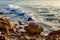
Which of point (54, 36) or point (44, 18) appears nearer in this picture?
point (54, 36)

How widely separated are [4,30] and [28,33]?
79 centimetres

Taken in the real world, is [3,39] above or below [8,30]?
above

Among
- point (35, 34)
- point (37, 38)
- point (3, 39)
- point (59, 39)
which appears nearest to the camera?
point (3, 39)

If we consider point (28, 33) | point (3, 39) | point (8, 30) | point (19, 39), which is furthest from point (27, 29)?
point (3, 39)

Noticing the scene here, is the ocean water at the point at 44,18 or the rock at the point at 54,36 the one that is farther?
the ocean water at the point at 44,18

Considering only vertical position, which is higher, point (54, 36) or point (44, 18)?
point (54, 36)

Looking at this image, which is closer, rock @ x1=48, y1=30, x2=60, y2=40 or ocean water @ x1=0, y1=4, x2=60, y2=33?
rock @ x1=48, y1=30, x2=60, y2=40

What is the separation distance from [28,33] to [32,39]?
86 centimetres

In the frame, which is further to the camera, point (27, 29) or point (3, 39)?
point (27, 29)

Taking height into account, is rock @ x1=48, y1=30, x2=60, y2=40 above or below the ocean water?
above

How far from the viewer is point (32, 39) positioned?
19.4ft

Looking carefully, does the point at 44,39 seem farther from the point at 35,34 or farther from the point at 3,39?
the point at 3,39

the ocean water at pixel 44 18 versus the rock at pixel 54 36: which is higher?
the rock at pixel 54 36

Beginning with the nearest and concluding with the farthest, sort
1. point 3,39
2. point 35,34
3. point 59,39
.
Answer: point 3,39, point 59,39, point 35,34
